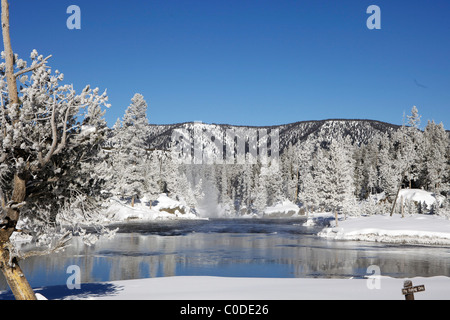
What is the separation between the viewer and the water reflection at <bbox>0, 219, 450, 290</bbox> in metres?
23.6

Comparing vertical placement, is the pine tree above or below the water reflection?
above

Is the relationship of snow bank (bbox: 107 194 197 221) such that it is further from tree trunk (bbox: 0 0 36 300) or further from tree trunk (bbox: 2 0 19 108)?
tree trunk (bbox: 2 0 19 108)

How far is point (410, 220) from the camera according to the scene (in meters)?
51.2

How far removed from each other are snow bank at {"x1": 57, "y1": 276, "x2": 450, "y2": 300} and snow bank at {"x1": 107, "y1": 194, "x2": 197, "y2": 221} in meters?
58.7

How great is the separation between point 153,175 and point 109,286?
217 ft

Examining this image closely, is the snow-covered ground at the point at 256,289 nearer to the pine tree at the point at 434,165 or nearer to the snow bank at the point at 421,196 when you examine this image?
the snow bank at the point at 421,196

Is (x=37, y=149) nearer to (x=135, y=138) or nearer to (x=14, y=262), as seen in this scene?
(x=14, y=262)

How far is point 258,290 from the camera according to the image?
49.2ft

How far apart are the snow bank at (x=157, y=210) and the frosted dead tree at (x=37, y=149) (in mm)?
62924

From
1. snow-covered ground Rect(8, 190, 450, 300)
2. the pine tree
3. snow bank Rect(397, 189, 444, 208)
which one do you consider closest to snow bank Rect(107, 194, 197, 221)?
snow bank Rect(397, 189, 444, 208)

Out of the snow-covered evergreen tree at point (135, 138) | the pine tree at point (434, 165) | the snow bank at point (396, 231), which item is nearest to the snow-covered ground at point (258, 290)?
the snow bank at point (396, 231)

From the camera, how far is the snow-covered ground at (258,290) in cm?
1331
